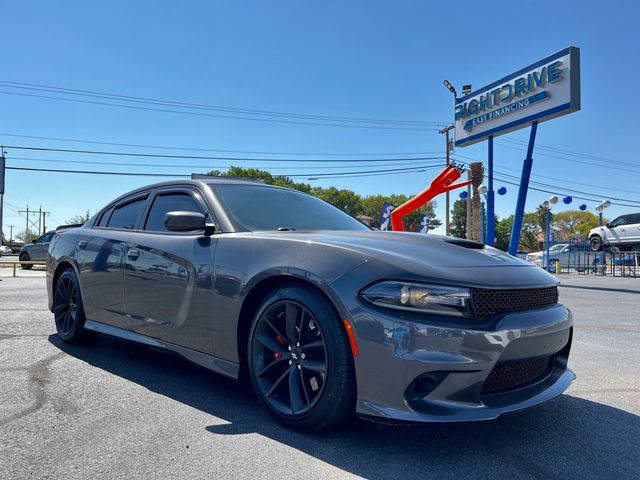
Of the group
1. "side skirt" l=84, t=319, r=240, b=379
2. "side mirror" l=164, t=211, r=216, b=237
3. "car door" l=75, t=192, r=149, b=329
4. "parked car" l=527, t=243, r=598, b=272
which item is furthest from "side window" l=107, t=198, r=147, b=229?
"parked car" l=527, t=243, r=598, b=272

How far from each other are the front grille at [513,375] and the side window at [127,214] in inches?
122

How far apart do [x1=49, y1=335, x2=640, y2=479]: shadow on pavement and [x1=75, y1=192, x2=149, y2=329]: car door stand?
39.2 inches

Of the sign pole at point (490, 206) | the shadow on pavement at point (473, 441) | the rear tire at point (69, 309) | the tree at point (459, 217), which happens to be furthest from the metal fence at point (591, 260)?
the tree at point (459, 217)

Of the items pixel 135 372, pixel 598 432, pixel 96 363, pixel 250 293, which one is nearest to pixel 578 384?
pixel 598 432

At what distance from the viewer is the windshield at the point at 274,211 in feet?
11.3

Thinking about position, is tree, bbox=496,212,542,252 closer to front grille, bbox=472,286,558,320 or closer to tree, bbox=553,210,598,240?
tree, bbox=553,210,598,240

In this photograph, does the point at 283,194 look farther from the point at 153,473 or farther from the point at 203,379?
the point at 153,473

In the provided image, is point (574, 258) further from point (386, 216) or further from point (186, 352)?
point (186, 352)

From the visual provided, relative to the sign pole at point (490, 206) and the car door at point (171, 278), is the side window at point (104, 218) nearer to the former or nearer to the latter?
the car door at point (171, 278)

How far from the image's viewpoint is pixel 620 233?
2759 centimetres

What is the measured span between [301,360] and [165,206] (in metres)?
1.99

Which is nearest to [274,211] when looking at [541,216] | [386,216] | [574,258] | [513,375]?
[513,375]

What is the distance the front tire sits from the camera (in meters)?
2.42

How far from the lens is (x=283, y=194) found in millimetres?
4078
